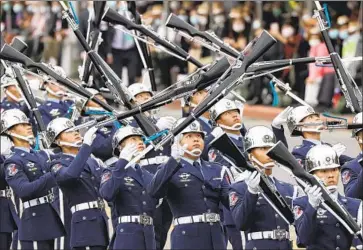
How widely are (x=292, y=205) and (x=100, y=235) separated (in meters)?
2.93

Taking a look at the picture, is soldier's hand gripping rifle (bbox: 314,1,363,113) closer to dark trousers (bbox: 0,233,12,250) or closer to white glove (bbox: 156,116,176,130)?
white glove (bbox: 156,116,176,130)

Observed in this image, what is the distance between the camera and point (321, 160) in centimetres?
1538

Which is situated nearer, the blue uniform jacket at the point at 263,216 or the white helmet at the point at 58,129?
the blue uniform jacket at the point at 263,216

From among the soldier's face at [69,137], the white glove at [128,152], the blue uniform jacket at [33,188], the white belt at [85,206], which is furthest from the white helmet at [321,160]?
the blue uniform jacket at [33,188]

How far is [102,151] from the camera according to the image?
1958cm

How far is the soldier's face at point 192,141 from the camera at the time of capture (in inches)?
639

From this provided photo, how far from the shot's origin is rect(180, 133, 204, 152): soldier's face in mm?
16234

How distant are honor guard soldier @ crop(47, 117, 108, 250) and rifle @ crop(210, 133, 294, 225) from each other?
2404 mm

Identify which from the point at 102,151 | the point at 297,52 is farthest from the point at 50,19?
the point at 102,151

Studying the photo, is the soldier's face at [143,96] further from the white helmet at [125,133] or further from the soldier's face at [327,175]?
the soldier's face at [327,175]

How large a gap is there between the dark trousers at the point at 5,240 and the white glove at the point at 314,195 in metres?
5.35

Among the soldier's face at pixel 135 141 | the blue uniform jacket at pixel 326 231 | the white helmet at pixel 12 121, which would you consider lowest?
the blue uniform jacket at pixel 326 231

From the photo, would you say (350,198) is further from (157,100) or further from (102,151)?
(102,151)

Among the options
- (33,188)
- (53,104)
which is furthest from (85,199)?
(53,104)
